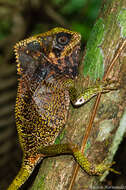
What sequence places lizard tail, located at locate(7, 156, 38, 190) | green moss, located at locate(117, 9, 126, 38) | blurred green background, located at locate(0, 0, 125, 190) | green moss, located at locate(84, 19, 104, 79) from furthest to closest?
blurred green background, located at locate(0, 0, 125, 190)
lizard tail, located at locate(7, 156, 38, 190)
green moss, located at locate(84, 19, 104, 79)
green moss, located at locate(117, 9, 126, 38)

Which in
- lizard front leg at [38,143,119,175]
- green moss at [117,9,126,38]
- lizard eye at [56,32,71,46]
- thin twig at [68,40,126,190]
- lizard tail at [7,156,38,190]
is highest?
green moss at [117,9,126,38]

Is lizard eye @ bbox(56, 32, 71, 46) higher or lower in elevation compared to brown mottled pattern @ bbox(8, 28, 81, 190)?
higher

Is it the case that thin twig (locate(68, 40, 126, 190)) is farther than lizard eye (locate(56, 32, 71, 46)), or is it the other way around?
lizard eye (locate(56, 32, 71, 46))

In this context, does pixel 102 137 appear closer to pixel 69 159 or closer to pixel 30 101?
pixel 69 159

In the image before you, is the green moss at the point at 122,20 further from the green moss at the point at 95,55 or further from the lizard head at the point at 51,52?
the lizard head at the point at 51,52

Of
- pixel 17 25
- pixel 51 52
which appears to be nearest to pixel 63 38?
pixel 51 52

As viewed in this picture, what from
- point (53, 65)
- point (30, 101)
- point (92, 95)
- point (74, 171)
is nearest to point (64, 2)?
point (53, 65)

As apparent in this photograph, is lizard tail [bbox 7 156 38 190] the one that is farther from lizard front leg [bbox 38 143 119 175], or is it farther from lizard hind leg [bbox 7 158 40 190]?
lizard front leg [bbox 38 143 119 175]

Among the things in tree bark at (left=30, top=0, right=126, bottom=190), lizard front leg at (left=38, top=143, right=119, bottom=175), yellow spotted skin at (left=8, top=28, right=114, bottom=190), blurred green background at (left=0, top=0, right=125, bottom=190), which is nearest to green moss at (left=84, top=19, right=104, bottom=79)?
tree bark at (left=30, top=0, right=126, bottom=190)

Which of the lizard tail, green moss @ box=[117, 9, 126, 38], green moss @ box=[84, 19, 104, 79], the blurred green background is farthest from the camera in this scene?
the blurred green background
